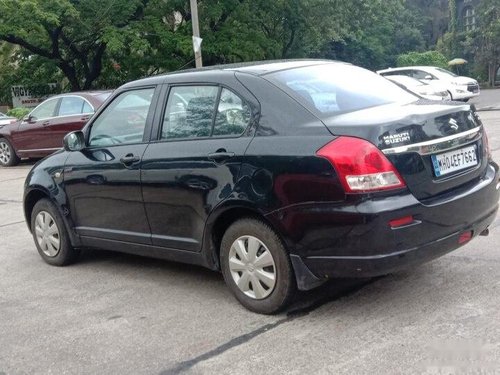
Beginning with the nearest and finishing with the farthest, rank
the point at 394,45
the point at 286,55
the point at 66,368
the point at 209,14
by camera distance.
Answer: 1. the point at 66,368
2. the point at 209,14
3. the point at 286,55
4. the point at 394,45

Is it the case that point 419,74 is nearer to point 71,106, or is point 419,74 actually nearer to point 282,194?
point 71,106

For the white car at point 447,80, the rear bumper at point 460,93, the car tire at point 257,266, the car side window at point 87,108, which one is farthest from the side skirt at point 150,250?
the rear bumper at point 460,93

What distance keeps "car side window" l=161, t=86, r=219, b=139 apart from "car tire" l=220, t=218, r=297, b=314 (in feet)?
2.65

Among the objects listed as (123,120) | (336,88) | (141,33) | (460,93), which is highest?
(141,33)

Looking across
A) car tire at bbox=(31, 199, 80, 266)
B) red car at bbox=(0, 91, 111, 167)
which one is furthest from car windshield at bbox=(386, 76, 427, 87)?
car tire at bbox=(31, 199, 80, 266)

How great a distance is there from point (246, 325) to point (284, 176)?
3.35 ft

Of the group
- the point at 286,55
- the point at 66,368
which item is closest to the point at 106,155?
the point at 66,368

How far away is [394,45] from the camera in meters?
55.8

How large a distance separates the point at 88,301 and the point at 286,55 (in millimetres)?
30136

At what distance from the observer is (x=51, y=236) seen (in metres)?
6.05

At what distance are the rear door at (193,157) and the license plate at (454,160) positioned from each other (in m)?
1.23

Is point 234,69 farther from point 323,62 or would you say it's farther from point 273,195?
point 273,195

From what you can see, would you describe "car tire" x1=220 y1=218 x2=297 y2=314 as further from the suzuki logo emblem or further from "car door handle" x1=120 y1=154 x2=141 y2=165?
the suzuki logo emblem

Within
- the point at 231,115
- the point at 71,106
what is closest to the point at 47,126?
the point at 71,106
